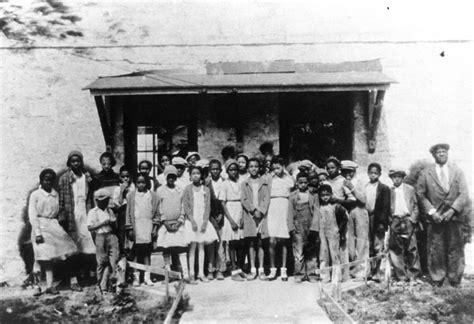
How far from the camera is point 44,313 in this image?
18.9 ft

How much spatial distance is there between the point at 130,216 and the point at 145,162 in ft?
2.33

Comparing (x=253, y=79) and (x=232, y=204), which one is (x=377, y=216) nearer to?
(x=232, y=204)

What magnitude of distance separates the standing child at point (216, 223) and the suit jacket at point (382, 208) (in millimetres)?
1850

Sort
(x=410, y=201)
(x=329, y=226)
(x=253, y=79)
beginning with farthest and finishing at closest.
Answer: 1. (x=253, y=79)
2. (x=410, y=201)
3. (x=329, y=226)

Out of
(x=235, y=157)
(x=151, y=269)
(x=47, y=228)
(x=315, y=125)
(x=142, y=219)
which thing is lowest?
(x=151, y=269)

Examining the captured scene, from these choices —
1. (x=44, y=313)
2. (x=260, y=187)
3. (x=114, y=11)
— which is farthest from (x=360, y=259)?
(x=114, y=11)

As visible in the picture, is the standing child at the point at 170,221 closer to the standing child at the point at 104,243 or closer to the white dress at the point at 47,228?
the standing child at the point at 104,243

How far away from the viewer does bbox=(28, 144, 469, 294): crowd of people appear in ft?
20.1

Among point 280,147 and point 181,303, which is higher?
point 280,147

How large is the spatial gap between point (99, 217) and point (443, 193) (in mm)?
4117

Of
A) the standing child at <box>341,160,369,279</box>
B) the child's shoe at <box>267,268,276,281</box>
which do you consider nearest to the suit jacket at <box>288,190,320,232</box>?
the standing child at <box>341,160,369,279</box>

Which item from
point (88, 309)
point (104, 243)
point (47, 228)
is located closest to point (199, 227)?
point (104, 243)

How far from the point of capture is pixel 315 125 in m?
7.80

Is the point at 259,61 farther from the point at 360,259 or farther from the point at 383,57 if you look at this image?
the point at 360,259
